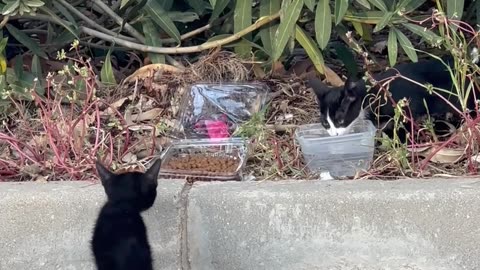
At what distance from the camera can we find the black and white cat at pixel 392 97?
14.2 feet

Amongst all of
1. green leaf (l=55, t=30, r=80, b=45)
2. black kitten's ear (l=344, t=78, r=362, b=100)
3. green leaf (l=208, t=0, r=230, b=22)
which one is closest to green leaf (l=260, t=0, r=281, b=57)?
green leaf (l=208, t=0, r=230, b=22)

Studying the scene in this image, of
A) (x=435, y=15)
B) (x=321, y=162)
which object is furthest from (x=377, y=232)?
(x=435, y=15)

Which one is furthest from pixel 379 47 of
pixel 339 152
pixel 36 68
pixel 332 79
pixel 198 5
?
pixel 36 68

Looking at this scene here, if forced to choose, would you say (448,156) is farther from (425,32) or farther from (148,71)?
(148,71)

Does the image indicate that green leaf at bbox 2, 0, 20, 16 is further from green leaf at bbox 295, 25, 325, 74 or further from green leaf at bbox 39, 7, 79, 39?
green leaf at bbox 295, 25, 325, 74

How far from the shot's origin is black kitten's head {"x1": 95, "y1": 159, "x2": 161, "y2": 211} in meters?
3.40

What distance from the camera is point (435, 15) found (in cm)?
359

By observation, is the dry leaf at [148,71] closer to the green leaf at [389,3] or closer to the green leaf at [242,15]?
the green leaf at [242,15]

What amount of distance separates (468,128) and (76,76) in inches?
73.2

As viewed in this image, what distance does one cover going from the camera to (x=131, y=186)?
11.2 feet

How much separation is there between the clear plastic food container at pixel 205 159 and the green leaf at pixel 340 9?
0.67 meters

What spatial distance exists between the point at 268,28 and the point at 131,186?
1.31 metres

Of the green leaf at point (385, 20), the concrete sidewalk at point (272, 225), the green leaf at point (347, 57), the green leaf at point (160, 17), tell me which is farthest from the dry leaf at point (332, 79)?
the concrete sidewalk at point (272, 225)

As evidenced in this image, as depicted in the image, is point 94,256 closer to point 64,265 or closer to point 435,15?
point 64,265
